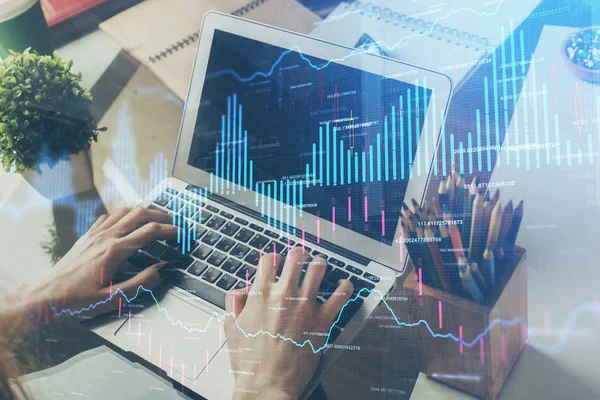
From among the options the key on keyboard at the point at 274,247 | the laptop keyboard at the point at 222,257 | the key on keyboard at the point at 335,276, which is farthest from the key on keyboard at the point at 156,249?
the key on keyboard at the point at 335,276

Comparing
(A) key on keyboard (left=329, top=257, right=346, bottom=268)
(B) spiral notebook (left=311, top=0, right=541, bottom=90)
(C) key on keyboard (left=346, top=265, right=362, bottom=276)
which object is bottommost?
(C) key on keyboard (left=346, top=265, right=362, bottom=276)

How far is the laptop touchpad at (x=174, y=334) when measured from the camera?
26.6 inches

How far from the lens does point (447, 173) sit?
1.89ft

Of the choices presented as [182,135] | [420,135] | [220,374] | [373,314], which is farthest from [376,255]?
[182,135]

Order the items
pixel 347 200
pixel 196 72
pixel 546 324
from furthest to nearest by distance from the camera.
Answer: pixel 196 72 < pixel 347 200 < pixel 546 324

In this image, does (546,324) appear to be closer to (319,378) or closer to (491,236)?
(491,236)

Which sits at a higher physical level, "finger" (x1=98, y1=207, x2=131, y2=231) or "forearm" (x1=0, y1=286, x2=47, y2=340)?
"finger" (x1=98, y1=207, x2=131, y2=231)

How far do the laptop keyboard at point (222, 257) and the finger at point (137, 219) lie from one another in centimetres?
2

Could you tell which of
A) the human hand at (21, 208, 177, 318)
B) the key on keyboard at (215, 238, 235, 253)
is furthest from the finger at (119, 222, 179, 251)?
the key on keyboard at (215, 238, 235, 253)

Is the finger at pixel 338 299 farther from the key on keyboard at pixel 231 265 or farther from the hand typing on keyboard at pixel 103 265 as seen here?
the hand typing on keyboard at pixel 103 265

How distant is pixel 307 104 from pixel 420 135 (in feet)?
0.63

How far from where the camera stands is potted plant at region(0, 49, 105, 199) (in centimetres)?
81

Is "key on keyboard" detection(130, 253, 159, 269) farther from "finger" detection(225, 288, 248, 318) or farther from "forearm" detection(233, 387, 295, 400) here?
"forearm" detection(233, 387, 295, 400)

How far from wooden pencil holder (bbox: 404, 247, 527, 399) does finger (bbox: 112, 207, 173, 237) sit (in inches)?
18.8
